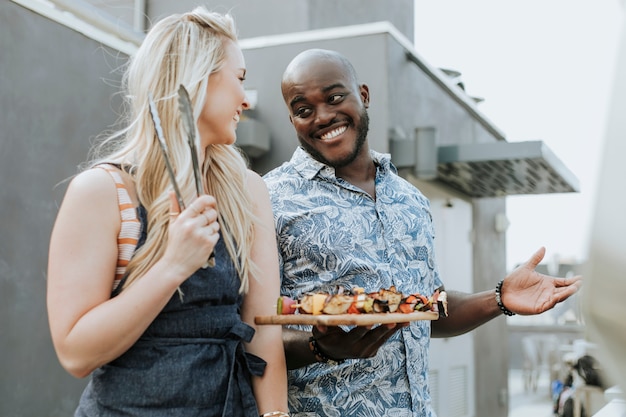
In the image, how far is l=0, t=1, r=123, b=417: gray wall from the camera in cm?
448

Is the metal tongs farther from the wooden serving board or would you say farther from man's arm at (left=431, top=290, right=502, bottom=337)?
man's arm at (left=431, top=290, right=502, bottom=337)

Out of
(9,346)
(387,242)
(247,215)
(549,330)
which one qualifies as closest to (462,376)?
(9,346)

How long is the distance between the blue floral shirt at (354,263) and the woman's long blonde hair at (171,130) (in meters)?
0.43

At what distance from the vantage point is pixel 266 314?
1.86m

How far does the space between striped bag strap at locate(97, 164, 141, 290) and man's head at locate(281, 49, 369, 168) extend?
886 millimetres

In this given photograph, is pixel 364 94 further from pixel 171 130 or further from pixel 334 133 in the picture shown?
pixel 171 130

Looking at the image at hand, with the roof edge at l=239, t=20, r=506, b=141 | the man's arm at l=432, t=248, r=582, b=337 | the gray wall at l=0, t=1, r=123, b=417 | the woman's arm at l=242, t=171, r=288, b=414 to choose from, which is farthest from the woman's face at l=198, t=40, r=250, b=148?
the roof edge at l=239, t=20, r=506, b=141

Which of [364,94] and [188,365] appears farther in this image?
[364,94]

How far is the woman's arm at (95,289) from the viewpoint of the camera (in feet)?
4.95

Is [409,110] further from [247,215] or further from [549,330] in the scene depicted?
[549,330]

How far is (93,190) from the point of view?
1.59 meters

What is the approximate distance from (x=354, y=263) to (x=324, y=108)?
0.50 meters

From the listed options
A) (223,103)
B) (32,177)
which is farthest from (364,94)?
(32,177)

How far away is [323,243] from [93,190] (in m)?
0.85
